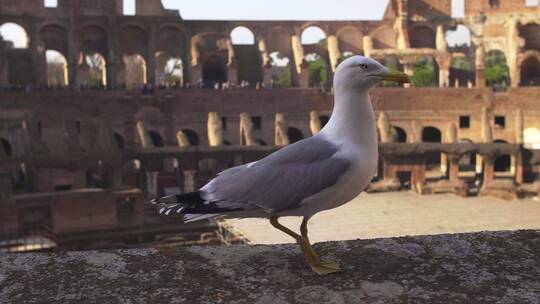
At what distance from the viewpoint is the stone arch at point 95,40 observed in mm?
30966

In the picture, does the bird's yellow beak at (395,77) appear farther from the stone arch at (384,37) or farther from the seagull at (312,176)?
the stone arch at (384,37)

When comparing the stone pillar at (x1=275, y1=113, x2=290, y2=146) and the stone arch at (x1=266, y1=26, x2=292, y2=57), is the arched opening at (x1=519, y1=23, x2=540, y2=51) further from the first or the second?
the stone pillar at (x1=275, y1=113, x2=290, y2=146)

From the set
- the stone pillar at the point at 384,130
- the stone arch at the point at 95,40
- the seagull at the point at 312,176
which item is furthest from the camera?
the stone arch at the point at 95,40

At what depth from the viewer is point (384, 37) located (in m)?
34.4

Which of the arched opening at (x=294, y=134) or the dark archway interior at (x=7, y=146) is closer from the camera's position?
the dark archway interior at (x=7, y=146)

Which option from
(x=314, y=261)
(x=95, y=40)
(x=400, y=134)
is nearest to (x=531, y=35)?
(x=400, y=134)

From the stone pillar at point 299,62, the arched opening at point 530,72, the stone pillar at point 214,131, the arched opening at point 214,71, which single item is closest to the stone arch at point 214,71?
the arched opening at point 214,71

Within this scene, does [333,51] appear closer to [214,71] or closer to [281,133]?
[214,71]

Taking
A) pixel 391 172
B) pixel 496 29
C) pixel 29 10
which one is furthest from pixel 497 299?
pixel 496 29

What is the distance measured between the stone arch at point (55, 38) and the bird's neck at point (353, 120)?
97.9ft

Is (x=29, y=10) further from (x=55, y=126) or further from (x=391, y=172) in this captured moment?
(x=391, y=172)

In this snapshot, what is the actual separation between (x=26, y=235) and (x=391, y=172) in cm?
1340

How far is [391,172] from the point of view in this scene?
24516 millimetres

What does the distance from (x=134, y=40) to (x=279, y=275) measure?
1218 inches
